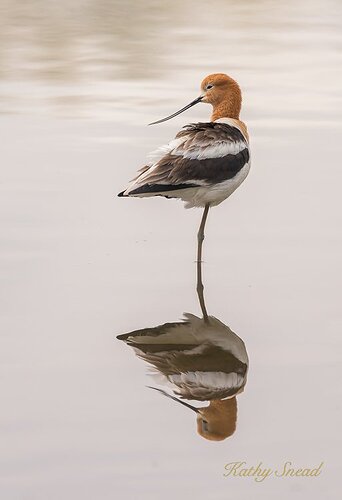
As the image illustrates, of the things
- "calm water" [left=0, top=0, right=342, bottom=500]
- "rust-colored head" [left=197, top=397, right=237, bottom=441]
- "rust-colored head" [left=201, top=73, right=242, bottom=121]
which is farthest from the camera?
"rust-colored head" [left=201, top=73, right=242, bottom=121]

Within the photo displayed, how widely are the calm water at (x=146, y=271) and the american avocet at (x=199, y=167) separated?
13.3 inches

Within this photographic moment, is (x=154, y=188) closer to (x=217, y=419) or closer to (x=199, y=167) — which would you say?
(x=199, y=167)

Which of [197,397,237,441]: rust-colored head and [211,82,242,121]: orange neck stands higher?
[211,82,242,121]: orange neck

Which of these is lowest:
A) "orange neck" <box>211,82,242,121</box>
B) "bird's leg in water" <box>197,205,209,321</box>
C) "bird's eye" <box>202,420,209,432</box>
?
"bird's leg in water" <box>197,205,209,321</box>

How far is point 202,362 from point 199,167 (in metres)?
1.98

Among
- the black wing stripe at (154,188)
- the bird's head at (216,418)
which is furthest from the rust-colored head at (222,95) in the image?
the bird's head at (216,418)

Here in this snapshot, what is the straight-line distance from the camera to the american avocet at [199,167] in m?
8.03

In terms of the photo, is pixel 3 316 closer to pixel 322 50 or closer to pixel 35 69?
pixel 35 69

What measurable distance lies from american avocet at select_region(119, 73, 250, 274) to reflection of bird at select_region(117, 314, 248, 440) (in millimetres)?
1133

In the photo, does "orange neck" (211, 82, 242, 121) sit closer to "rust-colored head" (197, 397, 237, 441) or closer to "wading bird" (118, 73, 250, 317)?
"wading bird" (118, 73, 250, 317)

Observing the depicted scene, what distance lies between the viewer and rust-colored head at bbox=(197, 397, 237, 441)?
5.71m

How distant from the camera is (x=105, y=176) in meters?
9.92
